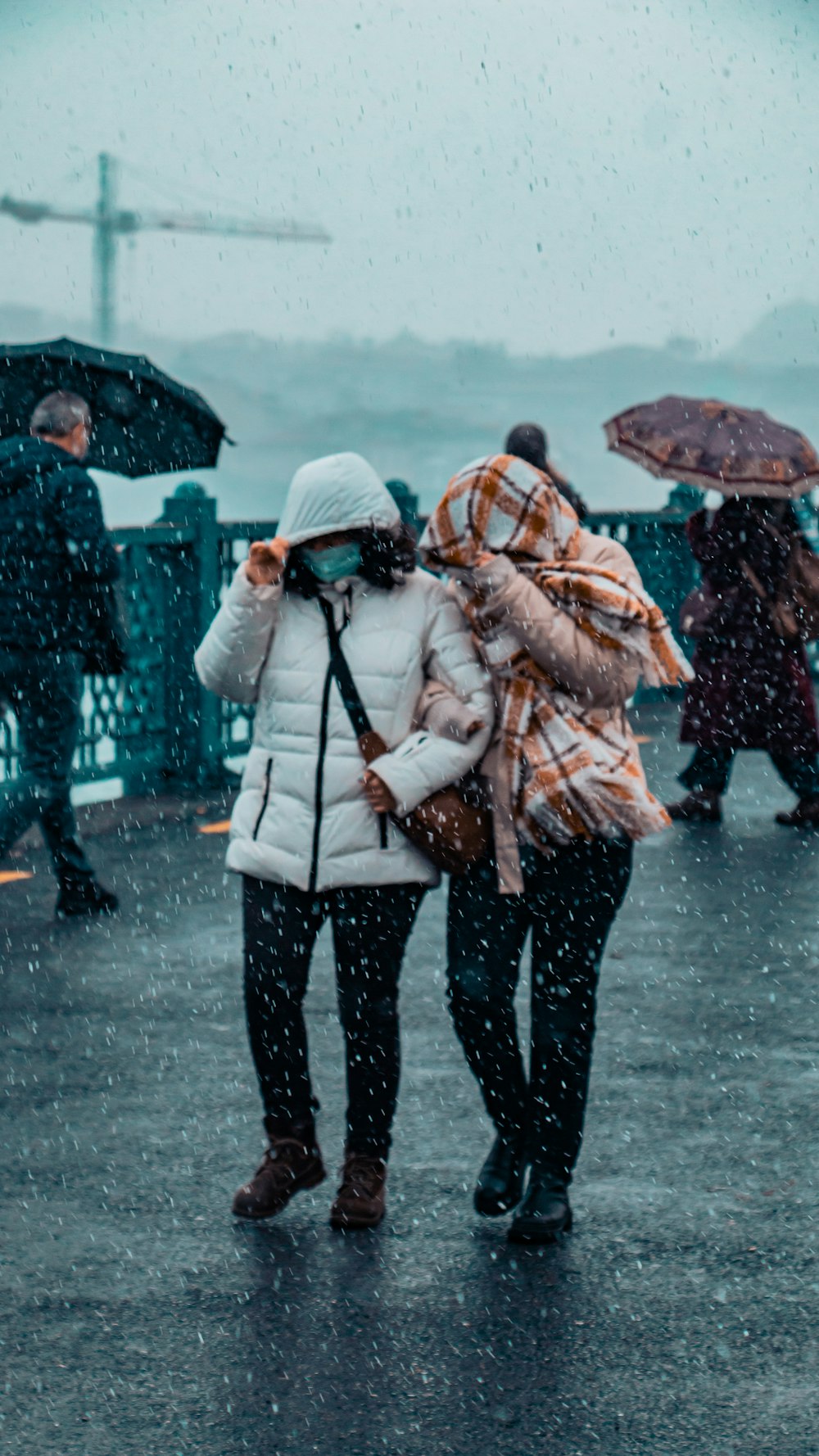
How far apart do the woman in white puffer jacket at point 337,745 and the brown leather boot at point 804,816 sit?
6.25 m

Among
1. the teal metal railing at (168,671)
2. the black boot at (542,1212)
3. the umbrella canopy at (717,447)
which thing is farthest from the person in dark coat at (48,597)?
the black boot at (542,1212)

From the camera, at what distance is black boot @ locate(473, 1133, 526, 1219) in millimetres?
4566

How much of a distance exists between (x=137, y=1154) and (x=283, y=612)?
158 centimetres

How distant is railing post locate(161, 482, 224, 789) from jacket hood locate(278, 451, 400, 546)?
6.67 metres

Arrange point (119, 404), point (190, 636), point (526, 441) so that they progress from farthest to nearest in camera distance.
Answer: point (190, 636) < point (119, 404) < point (526, 441)

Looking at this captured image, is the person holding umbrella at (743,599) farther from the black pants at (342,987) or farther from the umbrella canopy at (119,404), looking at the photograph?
the black pants at (342,987)

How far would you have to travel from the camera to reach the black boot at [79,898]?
7.97 meters

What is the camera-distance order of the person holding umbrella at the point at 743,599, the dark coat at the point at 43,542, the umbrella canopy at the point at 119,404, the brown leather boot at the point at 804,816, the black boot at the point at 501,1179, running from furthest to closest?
1. the brown leather boot at the point at 804,816
2. the person holding umbrella at the point at 743,599
3. the umbrella canopy at the point at 119,404
4. the dark coat at the point at 43,542
5. the black boot at the point at 501,1179

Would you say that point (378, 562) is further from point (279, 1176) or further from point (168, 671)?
point (168, 671)

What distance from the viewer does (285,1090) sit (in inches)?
181

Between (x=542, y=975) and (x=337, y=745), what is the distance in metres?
0.71

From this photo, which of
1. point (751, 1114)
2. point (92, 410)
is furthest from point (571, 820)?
point (92, 410)

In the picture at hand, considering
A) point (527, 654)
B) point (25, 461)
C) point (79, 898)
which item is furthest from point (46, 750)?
point (527, 654)

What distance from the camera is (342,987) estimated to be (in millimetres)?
4539
